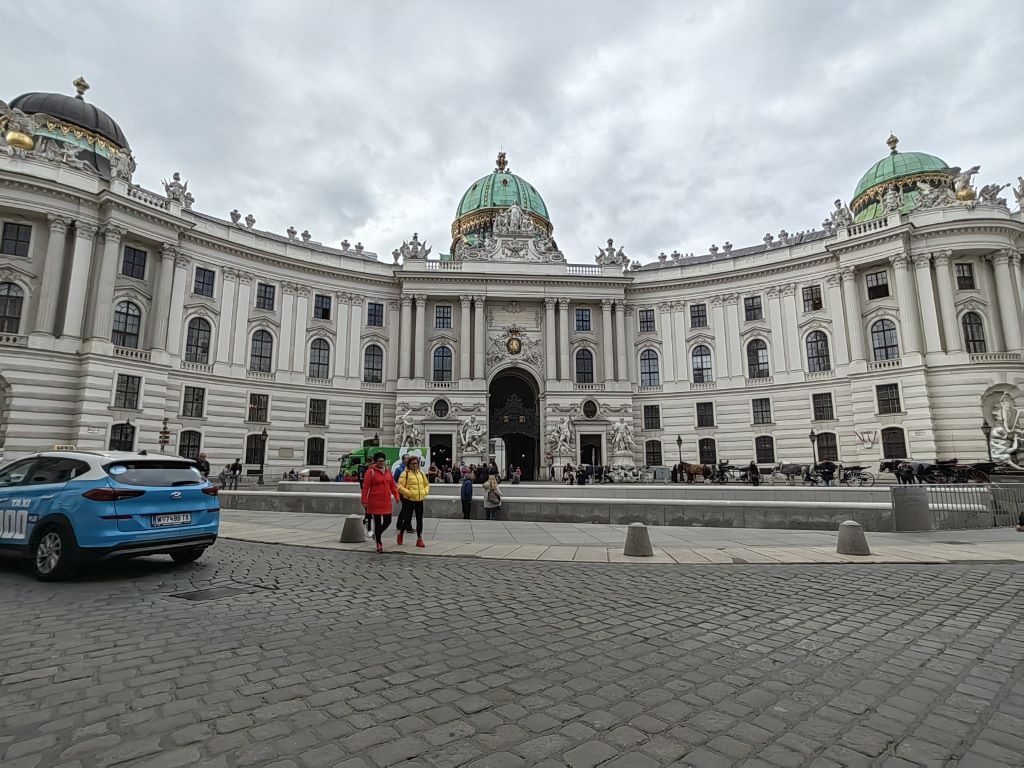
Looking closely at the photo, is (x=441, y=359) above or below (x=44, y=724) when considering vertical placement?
above

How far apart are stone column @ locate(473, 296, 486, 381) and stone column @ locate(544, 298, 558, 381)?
5.27 metres

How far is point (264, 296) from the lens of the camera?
4009 cm

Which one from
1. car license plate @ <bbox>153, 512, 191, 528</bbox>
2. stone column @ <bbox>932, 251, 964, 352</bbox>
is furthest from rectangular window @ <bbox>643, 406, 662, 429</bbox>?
car license plate @ <bbox>153, 512, 191, 528</bbox>

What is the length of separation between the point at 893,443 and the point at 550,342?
2516cm

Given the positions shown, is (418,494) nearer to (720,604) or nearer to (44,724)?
(720,604)

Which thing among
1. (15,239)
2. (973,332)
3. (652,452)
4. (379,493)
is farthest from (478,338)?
(973,332)

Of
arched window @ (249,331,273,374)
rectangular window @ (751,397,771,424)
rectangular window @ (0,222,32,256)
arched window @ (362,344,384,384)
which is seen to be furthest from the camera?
arched window @ (362,344,384,384)

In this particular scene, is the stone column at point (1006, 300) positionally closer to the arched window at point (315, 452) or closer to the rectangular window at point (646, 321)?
the rectangular window at point (646, 321)

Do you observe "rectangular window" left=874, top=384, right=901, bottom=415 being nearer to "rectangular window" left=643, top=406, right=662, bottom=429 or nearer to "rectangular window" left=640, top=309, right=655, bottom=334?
"rectangular window" left=643, top=406, right=662, bottom=429

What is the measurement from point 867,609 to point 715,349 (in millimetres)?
39711

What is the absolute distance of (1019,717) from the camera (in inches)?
141

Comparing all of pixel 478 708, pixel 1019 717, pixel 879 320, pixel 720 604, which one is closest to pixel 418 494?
pixel 720 604

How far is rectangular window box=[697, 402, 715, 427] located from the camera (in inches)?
1670

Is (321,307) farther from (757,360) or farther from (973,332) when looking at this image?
(973,332)
